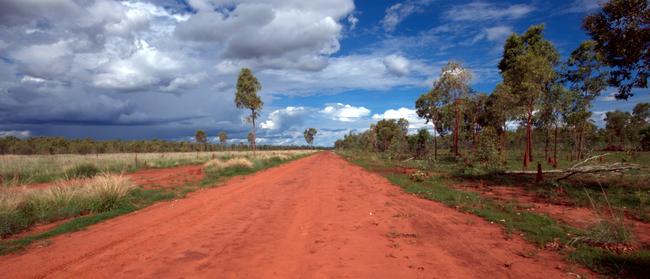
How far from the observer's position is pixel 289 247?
19.2 ft

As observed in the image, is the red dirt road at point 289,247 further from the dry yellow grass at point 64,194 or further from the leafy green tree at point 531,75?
the leafy green tree at point 531,75

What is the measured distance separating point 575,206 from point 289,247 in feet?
28.5

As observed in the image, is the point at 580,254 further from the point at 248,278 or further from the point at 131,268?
the point at 131,268

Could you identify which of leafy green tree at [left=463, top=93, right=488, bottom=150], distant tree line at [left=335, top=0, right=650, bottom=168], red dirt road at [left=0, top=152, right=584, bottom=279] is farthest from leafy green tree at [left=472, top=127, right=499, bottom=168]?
leafy green tree at [left=463, top=93, right=488, bottom=150]

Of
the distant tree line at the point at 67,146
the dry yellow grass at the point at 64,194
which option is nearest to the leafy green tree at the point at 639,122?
the dry yellow grass at the point at 64,194

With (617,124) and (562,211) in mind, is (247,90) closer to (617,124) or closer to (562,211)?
(562,211)

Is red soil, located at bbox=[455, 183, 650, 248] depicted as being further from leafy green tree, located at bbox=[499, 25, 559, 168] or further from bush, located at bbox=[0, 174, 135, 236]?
bush, located at bbox=[0, 174, 135, 236]

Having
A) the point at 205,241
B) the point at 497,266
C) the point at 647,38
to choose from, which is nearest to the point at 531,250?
the point at 497,266

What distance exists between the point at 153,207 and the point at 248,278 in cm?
709

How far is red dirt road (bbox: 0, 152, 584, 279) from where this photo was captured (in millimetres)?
4797

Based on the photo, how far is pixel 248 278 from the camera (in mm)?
4477

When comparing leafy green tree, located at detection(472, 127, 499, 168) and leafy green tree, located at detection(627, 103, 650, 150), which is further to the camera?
leafy green tree, located at detection(627, 103, 650, 150)

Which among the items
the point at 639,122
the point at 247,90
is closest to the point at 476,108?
the point at 247,90

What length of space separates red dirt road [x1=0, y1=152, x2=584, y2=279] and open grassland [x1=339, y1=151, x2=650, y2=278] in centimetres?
52
